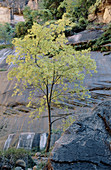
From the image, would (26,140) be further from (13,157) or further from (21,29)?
(21,29)

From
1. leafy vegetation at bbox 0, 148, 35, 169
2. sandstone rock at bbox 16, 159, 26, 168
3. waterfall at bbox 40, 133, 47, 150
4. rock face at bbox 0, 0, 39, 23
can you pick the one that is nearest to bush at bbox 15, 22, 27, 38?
rock face at bbox 0, 0, 39, 23

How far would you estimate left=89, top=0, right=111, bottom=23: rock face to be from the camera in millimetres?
19656

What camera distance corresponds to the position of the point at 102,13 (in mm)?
20844

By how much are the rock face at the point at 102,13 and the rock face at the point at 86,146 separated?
65.6 feet

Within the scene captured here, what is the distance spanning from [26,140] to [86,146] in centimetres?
740

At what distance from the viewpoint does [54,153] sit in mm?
2334

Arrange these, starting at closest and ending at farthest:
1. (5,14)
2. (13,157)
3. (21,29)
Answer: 1. (13,157)
2. (21,29)
3. (5,14)

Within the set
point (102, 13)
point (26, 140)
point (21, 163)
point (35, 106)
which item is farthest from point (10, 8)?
point (21, 163)

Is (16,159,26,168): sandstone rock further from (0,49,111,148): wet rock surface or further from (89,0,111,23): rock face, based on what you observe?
(89,0,111,23): rock face

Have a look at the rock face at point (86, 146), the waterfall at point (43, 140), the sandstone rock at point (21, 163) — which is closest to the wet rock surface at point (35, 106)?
the waterfall at point (43, 140)

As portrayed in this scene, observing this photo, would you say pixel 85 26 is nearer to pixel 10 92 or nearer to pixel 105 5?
pixel 105 5

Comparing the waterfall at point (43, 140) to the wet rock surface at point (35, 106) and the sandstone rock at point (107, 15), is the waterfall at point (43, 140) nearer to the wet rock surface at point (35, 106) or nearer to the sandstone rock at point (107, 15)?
the wet rock surface at point (35, 106)

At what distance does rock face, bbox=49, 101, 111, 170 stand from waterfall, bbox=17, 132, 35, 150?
6729 millimetres

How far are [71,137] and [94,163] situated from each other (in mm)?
606
